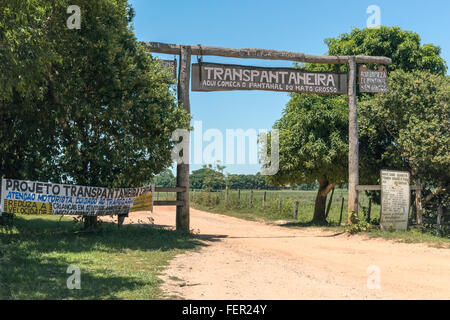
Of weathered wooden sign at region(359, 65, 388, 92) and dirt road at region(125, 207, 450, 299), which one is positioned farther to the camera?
weathered wooden sign at region(359, 65, 388, 92)

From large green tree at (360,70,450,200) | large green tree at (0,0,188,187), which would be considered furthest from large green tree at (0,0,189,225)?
large green tree at (360,70,450,200)

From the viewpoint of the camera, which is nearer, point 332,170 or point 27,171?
point 27,171

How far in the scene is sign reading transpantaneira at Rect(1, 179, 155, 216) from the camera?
11.0 metres

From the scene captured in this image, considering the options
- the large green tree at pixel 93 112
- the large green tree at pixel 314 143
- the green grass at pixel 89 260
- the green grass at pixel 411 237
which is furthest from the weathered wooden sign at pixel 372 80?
the green grass at pixel 89 260

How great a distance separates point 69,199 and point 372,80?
12494mm

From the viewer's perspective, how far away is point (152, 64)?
1369cm

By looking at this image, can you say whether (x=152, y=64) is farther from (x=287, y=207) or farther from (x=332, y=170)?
(x=287, y=207)

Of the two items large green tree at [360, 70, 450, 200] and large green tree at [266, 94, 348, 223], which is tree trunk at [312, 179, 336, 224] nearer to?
large green tree at [266, 94, 348, 223]

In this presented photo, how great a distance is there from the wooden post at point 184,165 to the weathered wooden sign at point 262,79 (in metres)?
0.36

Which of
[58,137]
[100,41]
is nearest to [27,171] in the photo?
[58,137]

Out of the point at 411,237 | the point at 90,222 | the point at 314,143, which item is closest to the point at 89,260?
the point at 90,222

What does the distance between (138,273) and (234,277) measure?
1.81 m

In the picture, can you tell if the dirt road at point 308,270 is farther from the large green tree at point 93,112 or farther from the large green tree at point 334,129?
the large green tree at point 334,129

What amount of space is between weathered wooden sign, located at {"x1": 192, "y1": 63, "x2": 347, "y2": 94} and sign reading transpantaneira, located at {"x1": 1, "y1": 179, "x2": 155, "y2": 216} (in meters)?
4.41
